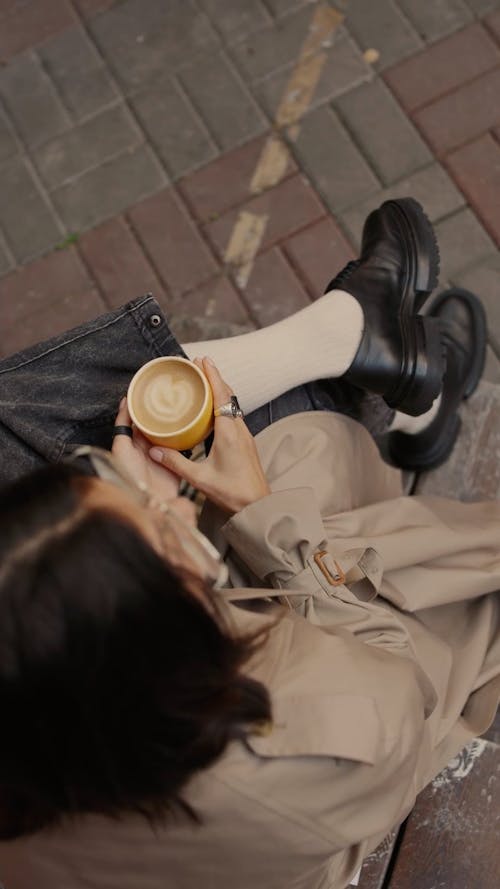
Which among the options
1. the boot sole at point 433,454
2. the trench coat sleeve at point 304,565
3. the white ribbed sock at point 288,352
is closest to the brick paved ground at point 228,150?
the boot sole at point 433,454

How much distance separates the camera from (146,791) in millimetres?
922

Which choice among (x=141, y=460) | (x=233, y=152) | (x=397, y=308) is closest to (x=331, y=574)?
(x=141, y=460)

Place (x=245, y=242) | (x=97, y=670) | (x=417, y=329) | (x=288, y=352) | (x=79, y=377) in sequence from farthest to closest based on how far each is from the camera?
(x=245, y=242) < (x=417, y=329) < (x=288, y=352) < (x=79, y=377) < (x=97, y=670)

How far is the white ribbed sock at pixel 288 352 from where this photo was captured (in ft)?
5.42

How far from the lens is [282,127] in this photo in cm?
257

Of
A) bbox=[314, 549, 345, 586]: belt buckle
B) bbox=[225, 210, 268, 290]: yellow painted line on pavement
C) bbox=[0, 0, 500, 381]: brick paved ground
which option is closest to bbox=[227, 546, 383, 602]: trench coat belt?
bbox=[314, 549, 345, 586]: belt buckle

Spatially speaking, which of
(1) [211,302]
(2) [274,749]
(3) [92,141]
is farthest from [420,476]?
(3) [92,141]

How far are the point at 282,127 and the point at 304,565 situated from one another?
5.78 feet

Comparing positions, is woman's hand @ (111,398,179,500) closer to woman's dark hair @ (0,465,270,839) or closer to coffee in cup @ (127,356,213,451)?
coffee in cup @ (127,356,213,451)

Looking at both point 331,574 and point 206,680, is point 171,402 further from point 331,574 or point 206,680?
point 206,680

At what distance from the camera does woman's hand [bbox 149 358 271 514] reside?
1396 mm

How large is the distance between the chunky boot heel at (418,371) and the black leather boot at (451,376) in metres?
0.24

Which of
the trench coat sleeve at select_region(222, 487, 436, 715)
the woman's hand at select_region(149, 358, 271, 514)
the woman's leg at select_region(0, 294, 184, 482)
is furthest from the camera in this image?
the woman's leg at select_region(0, 294, 184, 482)

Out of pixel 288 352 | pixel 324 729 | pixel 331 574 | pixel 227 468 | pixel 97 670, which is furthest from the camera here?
pixel 288 352
